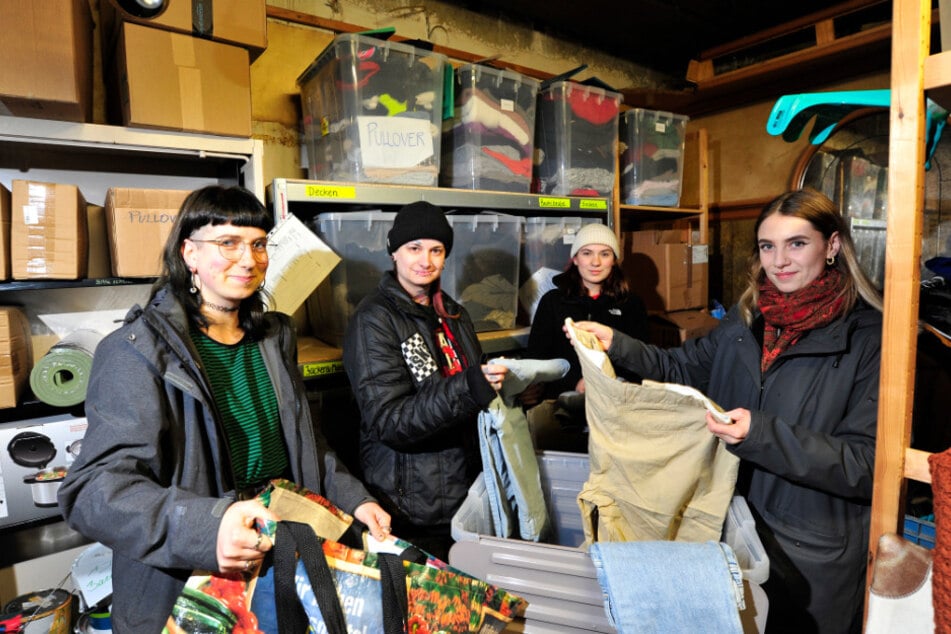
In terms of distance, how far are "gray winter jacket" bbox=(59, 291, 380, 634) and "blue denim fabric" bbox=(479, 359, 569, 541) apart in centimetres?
55

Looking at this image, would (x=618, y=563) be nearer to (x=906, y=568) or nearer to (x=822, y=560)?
(x=906, y=568)

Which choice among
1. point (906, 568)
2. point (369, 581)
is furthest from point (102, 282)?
point (906, 568)

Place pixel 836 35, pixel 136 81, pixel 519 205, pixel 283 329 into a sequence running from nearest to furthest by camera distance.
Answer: pixel 283 329 → pixel 136 81 → pixel 519 205 → pixel 836 35

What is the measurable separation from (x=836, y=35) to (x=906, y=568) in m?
3.48

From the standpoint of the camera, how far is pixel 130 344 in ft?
3.17

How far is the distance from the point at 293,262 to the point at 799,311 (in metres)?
1.55

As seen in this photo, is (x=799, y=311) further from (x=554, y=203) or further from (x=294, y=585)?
(x=554, y=203)

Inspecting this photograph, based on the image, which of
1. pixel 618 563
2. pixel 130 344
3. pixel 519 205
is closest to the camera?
pixel 618 563

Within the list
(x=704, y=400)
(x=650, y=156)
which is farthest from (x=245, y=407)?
→ (x=650, y=156)

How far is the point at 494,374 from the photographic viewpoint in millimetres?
1250

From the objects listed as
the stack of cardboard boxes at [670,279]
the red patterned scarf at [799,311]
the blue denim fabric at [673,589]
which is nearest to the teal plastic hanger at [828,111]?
the red patterned scarf at [799,311]

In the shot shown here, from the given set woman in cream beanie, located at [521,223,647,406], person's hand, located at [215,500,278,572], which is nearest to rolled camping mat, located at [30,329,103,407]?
person's hand, located at [215,500,278,572]

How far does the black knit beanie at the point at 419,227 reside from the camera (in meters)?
1.60

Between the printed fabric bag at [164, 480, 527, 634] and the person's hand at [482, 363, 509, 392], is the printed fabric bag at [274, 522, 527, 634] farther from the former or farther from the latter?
the person's hand at [482, 363, 509, 392]
